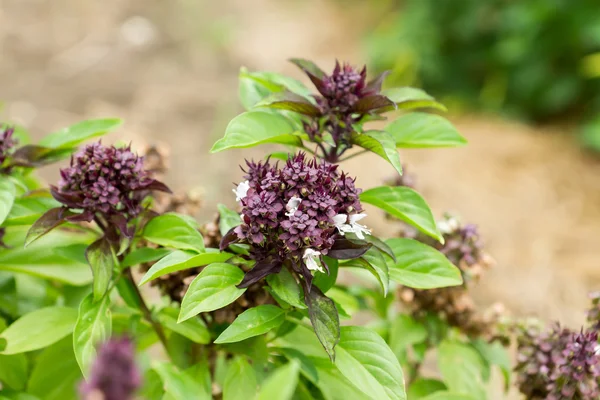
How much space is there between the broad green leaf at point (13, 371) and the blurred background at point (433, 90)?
2186 mm

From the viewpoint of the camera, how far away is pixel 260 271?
3.85ft

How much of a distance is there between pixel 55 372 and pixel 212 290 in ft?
2.23

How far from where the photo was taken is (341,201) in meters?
1.17

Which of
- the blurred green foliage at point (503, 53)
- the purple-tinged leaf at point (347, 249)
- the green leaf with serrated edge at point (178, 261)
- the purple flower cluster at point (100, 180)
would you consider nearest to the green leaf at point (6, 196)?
the purple flower cluster at point (100, 180)

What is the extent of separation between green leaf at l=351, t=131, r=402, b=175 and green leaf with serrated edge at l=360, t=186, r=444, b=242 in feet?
0.39

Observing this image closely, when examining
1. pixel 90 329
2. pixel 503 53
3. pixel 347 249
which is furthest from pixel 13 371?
pixel 503 53

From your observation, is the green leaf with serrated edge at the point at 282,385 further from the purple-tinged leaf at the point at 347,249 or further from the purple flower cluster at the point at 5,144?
A: the purple flower cluster at the point at 5,144

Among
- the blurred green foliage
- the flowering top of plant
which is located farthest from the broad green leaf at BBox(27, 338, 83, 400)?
the blurred green foliage

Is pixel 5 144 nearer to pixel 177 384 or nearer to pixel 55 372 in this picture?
pixel 55 372

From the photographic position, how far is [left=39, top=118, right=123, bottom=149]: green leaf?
4.86 feet

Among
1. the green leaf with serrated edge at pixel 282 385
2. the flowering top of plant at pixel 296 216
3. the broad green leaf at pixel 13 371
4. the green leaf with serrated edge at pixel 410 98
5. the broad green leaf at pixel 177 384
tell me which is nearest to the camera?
the green leaf with serrated edge at pixel 282 385

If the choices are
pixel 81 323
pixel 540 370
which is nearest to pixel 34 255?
pixel 81 323

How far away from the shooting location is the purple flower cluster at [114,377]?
0.54 metres

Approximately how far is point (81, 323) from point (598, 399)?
1.18 metres
